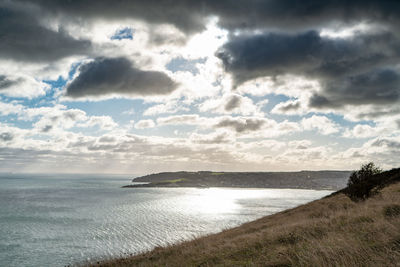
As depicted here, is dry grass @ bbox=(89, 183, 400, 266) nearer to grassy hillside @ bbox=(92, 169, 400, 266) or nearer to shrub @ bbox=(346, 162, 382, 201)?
grassy hillside @ bbox=(92, 169, 400, 266)

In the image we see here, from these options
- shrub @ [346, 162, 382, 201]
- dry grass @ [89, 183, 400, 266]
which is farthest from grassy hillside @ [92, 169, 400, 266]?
shrub @ [346, 162, 382, 201]

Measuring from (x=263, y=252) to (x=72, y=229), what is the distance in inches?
2037

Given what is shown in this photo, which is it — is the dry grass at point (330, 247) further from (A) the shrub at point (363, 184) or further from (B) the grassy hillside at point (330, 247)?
(A) the shrub at point (363, 184)

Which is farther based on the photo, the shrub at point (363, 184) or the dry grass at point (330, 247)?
the shrub at point (363, 184)

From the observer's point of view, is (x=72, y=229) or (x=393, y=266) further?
(x=72, y=229)

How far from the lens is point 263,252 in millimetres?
13258

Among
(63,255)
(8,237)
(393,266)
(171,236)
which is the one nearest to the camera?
(393,266)

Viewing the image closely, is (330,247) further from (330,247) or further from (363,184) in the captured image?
(363,184)

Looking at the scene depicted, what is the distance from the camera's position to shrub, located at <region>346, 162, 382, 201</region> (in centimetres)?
3183

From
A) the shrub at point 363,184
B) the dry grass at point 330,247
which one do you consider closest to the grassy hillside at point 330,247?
the dry grass at point 330,247

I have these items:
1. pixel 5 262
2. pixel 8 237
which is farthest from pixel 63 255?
pixel 8 237

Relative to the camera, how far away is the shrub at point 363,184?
3183 centimetres

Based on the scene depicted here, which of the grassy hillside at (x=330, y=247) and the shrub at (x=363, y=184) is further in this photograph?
the shrub at (x=363, y=184)

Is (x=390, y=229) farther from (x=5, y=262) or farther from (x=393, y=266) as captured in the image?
(x=5, y=262)
